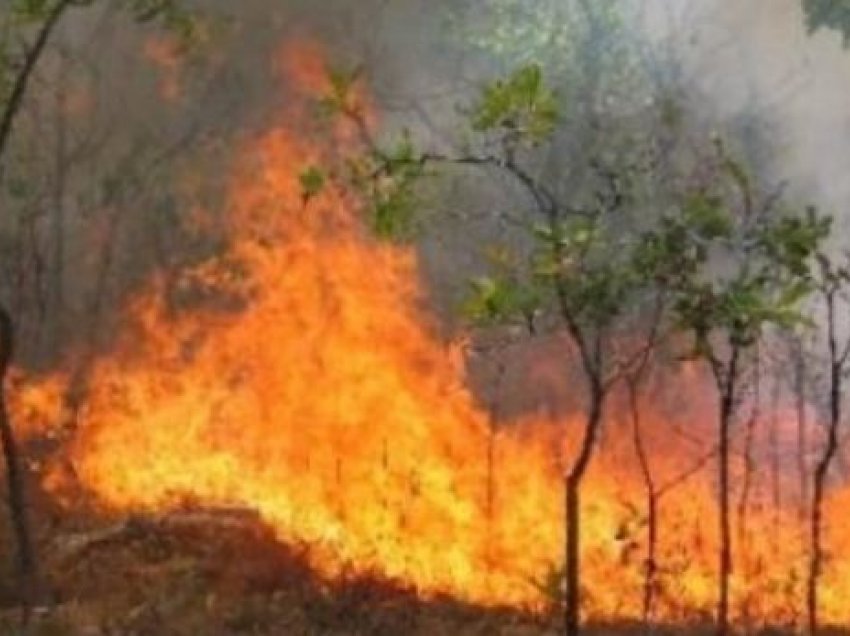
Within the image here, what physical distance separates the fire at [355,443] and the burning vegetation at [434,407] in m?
0.05

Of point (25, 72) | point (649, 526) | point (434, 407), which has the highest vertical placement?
point (25, 72)

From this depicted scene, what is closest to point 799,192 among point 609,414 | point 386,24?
point 609,414

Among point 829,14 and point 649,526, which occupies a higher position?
point 829,14

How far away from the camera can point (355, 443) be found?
21062 millimetres

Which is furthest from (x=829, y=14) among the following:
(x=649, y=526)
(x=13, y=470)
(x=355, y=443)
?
(x=13, y=470)

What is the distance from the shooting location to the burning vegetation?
1245 centimetres

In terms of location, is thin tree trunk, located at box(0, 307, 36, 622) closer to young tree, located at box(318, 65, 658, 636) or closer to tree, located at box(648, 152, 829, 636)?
young tree, located at box(318, 65, 658, 636)

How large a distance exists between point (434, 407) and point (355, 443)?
4.62 ft

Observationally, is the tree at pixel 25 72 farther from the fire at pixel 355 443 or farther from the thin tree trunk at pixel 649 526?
the thin tree trunk at pixel 649 526

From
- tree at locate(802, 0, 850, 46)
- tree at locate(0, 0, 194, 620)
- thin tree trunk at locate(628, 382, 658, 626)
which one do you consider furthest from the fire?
tree at locate(802, 0, 850, 46)

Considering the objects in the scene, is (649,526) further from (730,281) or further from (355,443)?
(355,443)

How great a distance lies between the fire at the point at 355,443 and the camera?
18.1 meters

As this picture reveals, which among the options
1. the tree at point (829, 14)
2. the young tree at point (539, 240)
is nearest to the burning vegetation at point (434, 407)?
the young tree at point (539, 240)

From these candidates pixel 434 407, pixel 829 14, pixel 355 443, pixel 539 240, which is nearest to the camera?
pixel 539 240
